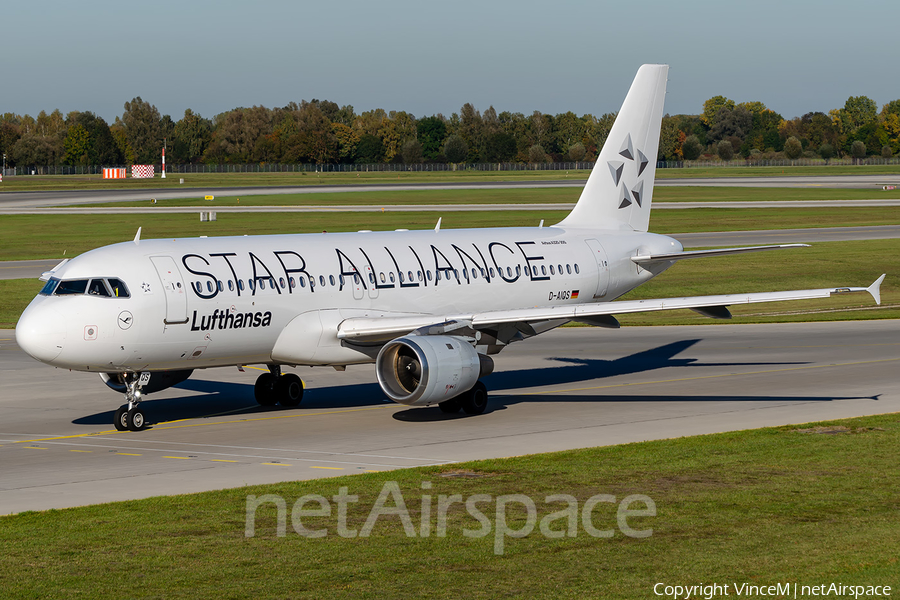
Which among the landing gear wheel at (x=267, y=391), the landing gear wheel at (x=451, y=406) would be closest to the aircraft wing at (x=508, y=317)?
the landing gear wheel at (x=451, y=406)

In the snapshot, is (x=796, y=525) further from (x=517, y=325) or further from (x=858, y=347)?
(x=858, y=347)

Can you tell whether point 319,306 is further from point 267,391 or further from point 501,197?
point 501,197

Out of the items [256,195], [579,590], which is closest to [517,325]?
[579,590]

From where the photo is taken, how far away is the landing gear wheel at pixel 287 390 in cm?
3331

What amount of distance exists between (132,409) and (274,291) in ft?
15.3

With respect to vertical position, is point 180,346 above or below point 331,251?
below

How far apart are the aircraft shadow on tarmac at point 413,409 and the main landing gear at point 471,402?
0.23 metres

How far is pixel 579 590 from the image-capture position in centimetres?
1510

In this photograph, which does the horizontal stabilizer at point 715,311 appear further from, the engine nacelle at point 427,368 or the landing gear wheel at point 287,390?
the landing gear wheel at point 287,390

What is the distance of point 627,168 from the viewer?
40000mm

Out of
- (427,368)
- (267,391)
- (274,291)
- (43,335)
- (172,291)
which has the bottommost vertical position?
(267,391)

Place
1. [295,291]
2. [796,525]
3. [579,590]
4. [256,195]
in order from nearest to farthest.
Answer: [579,590] → [796,525] → [295,291] → [256,195]

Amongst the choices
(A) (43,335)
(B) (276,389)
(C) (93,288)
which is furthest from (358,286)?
(A) (43,335)

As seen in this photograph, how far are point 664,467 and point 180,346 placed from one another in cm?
1249
